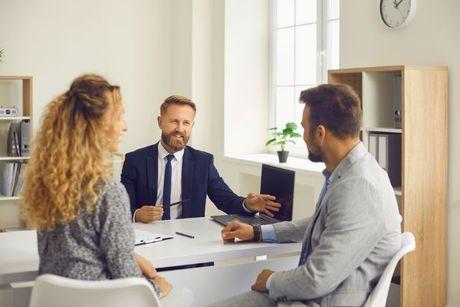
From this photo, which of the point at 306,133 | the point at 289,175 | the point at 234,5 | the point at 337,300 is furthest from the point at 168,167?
the point at 234,5

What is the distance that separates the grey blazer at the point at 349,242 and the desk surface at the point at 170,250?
14.3 inches

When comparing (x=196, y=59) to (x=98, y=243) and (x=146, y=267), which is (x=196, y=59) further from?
(x=98, y=243)

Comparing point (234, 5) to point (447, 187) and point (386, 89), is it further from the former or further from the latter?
point (447, 187)

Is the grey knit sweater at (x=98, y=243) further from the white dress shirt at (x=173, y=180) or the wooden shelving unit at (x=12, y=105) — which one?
the wooden shelving unit at (x=12, y=105)

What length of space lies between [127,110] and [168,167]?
2878mm

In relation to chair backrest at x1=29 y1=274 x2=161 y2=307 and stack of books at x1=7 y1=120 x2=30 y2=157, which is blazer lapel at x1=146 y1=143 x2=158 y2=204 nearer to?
chair backrest at x1=29 y1=274 x2=161 y2=307

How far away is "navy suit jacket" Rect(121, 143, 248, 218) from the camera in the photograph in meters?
3.37

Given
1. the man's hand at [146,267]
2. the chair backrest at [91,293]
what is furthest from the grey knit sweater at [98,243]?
the man's hand at [146,267]

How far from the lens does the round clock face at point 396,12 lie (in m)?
3.84

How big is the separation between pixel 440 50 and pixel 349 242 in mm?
1997

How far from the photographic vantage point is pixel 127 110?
6160 millimetres

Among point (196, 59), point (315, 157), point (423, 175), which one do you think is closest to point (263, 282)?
point (315, 157)

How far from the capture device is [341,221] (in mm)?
2062

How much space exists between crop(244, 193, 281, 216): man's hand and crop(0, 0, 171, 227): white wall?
309 centimetres
